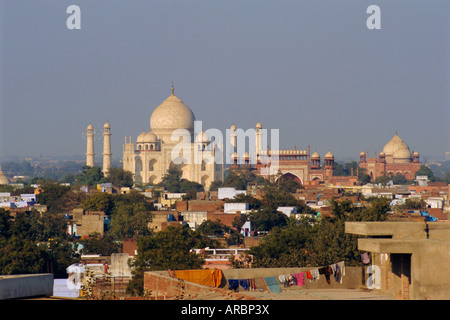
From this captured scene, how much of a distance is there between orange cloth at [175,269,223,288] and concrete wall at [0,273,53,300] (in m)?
2.28

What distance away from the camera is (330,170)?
61.7 m

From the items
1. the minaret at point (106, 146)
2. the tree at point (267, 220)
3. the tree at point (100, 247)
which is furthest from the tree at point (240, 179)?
the tree at point (100, 247)

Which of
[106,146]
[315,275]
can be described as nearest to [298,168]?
[106,146]

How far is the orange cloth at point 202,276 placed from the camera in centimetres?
1054

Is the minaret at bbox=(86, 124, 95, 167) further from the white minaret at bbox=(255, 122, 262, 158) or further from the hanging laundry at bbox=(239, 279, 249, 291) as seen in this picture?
the hanging laundry at bbox=(239, 279, 249, 291)

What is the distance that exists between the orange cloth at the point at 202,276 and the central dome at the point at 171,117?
54.0 m

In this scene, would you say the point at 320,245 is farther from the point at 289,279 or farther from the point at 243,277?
the point at 243,277

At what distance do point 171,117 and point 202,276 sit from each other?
5468 centimetres

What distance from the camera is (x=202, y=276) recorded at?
10.6 m

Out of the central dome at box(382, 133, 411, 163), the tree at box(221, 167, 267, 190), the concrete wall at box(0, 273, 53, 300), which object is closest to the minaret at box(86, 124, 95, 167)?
the tree at box(221, 167, 267, 190)

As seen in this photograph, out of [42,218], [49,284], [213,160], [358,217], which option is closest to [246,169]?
[213,160]

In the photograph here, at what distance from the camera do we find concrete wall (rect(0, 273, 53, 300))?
7934 mm

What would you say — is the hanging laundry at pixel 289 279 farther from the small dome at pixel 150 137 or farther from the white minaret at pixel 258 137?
the white minaret at pixel 258 137

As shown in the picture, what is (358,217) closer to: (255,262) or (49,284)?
(255,262)
